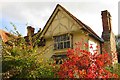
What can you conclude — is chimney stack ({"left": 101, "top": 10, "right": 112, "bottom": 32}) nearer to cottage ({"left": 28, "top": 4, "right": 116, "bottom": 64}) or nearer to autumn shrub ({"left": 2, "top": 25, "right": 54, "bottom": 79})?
cottage ({"left": 28, "top": 4, "right": 116, "bottom": 64})

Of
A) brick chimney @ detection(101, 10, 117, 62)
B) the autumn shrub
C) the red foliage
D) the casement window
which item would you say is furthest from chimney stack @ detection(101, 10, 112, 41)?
the red foliage

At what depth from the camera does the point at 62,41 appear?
23719 mm

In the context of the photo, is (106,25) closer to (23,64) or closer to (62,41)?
(62,41)

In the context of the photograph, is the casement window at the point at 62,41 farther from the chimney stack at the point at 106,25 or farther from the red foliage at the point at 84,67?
the red foliage at the point at 84,67

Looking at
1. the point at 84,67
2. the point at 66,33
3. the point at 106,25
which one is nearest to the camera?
the point at 84,67

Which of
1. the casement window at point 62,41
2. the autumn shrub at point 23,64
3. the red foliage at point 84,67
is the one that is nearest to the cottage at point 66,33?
the casement window at point 62,41

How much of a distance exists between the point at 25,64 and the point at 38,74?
0.95 m

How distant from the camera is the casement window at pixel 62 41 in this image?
2323cm

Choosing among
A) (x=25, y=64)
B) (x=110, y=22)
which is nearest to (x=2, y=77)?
(x=25, y=64)

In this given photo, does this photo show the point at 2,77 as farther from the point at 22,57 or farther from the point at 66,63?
the point at 66,63

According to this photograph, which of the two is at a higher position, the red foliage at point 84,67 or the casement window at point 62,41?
the casement window at point 62,41

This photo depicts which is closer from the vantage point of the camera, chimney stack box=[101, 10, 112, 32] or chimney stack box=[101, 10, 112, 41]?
chimney stack box=[101, 10, 112, 41]

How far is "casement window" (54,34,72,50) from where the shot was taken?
2323cm

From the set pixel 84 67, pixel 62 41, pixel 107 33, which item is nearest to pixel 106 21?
pixel 107 33
